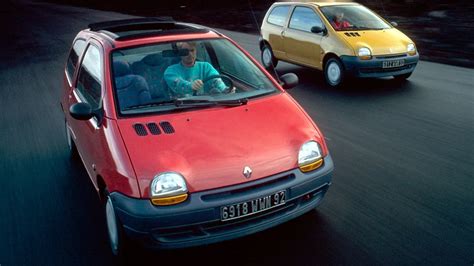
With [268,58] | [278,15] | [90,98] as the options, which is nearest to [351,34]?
[278,15]

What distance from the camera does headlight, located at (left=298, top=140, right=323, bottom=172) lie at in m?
3.58

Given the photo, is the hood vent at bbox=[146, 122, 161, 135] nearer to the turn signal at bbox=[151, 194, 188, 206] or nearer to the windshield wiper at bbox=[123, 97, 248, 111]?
the windshield wiper at bbox=[123, 97, 248, 111]

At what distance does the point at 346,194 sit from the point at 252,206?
5.11ft

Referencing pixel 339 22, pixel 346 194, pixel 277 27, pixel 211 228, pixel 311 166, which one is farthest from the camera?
pixel 277 27

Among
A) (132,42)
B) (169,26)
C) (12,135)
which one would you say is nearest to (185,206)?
(132,42)

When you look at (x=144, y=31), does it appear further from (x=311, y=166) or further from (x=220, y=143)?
(x=311, y=166)

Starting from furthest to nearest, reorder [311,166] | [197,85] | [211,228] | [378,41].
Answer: [378,41] → [197,85] → [311,166] → [211,228]

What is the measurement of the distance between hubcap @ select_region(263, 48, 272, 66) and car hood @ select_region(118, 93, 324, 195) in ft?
25.1

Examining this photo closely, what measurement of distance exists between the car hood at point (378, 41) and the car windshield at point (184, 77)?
184 inches

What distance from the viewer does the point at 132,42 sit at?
14.1ft

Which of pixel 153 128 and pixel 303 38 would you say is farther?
pixel 303 38

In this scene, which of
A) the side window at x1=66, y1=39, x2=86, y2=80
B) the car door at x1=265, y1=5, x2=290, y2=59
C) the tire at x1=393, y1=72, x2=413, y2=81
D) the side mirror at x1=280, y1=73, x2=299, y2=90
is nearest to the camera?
the side mirror at x1=280, y1=73, x2=299, y2=90

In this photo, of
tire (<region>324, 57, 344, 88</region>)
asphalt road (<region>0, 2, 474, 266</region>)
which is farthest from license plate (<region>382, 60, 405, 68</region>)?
tire (<region>324, 57, 344, 88</region>)

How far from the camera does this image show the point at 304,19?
33.5ft
